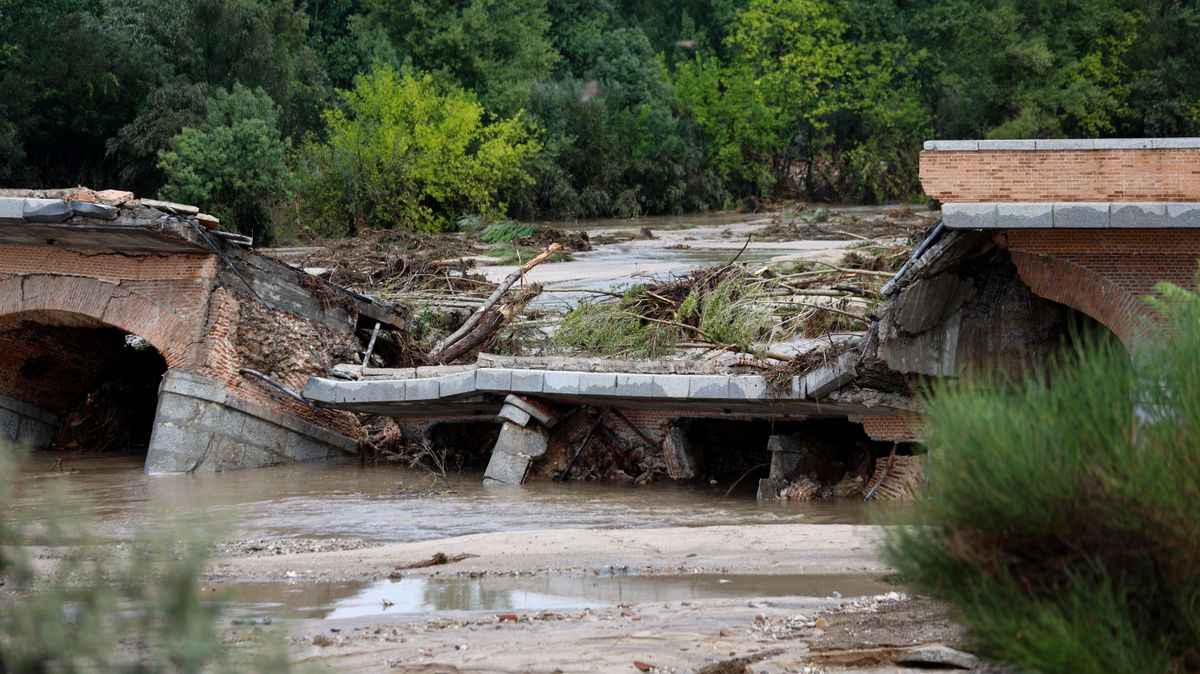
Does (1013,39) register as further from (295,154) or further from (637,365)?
(637,365)

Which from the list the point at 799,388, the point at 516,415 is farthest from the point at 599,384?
the point at 799,388

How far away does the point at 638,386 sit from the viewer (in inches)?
565

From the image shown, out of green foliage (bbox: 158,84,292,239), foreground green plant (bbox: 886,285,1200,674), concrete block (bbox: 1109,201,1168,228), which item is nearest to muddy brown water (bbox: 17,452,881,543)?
concrete block (bbox: 1109,201,1168,228)

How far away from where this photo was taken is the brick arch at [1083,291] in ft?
37.3

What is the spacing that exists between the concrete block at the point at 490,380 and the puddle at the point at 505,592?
5481 millimetres

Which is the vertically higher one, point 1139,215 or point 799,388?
point 1139,215

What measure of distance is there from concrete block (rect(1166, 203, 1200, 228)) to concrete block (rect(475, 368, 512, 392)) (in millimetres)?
6805

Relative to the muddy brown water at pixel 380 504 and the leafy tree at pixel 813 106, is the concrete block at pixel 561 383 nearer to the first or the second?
the muddy brown water at pixel 380 504

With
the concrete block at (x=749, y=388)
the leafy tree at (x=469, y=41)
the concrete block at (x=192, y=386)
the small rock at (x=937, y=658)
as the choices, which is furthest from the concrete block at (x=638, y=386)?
the leafy tree at (x=469, y=41)

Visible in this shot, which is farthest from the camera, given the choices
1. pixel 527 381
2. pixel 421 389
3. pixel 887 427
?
pixel 421 389

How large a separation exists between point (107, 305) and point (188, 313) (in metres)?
1.02

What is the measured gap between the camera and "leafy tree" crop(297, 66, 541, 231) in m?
38.6

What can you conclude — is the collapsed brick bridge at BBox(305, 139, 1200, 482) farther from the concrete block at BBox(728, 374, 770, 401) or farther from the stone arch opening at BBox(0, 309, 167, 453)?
the stone arch opening at BBox(0, 309, 167, 453)

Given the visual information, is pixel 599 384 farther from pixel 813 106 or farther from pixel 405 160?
pixel 813 106
